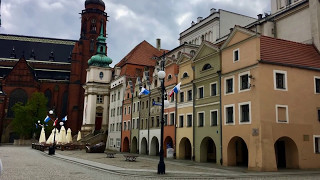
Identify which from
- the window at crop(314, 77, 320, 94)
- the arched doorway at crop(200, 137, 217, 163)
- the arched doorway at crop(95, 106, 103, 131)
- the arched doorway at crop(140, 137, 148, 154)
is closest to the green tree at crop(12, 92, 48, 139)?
the arched doorway at crop(95, 106, 103, 131)

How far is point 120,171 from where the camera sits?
21.5 metres

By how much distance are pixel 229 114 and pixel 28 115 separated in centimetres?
5888

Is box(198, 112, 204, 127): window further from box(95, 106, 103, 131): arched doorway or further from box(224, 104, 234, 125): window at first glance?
box(95, 106, 103, 131): arched doorway

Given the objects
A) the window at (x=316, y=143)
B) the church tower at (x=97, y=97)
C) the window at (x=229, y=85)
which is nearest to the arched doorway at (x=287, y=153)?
the window at (x=316, y=143)

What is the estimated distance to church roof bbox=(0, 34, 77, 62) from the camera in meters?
102

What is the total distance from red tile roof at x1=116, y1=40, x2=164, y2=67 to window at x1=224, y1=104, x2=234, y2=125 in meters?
34.2

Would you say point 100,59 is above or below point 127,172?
above

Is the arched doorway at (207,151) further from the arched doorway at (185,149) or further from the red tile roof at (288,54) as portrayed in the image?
the red tile roof at (288,54)

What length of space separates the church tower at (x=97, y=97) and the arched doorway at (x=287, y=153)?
46265 millimetres

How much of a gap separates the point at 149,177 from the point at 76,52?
7610 cm

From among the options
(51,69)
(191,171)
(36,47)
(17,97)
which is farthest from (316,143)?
(36,47)

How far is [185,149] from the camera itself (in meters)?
37.8

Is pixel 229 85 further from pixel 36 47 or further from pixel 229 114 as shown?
pixel 36 47

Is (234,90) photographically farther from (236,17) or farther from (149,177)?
(236,17)
